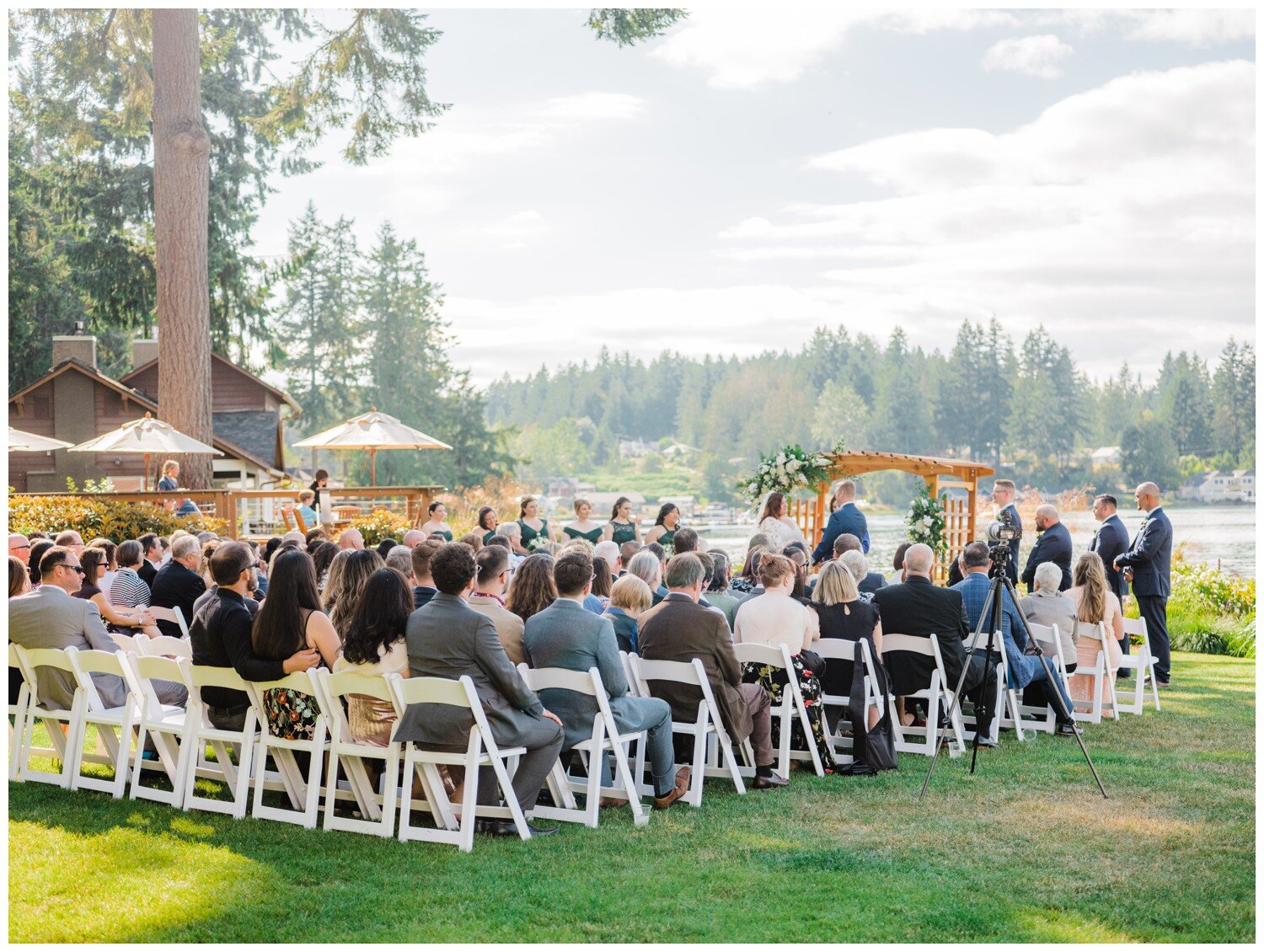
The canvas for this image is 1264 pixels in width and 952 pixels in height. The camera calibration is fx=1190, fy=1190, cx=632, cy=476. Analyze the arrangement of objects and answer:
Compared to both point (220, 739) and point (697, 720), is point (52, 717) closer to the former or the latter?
point (220, 739)

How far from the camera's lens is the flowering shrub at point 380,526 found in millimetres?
15492

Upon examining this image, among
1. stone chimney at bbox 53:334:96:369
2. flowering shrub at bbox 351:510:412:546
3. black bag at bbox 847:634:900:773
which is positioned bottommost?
black bag at bbox 847:634:900:773

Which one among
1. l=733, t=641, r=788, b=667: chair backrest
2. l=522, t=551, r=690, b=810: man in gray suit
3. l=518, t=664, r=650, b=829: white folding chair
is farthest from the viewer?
l=733, t=641, r=788, b=667: chair backrest

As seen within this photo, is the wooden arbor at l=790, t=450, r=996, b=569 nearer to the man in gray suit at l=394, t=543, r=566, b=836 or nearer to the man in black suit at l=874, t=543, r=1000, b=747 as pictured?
the man in black suit at l=874, t=543, r=1000, b=747

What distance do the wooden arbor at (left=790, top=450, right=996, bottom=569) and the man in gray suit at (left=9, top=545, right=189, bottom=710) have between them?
398 inches

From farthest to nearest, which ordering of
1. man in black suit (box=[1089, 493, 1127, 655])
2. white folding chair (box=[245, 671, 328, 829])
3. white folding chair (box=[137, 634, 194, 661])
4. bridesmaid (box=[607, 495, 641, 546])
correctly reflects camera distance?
bridesmaid (box=[607, 495, 641, 546]), man in black suit (box=[1089, 493, 1127, 655]), white folding chair (box=[137, 634, 194, 661]), white folding chair (box=[245, 671, 328, 829])

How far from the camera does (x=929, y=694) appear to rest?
720 centimetres

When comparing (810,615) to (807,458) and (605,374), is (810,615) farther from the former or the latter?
(605,374)

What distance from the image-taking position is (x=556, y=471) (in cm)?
8575

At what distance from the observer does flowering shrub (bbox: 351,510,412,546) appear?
1549 centimetres

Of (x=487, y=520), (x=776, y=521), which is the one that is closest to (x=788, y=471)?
(x=776, y=521)

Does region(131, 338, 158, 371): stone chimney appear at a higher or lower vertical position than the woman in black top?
higher

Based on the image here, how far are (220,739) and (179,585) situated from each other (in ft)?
7.30

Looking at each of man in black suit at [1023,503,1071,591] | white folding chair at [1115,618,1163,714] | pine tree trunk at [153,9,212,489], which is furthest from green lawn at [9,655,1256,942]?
pine tree trunk at [153,9,212,489]
